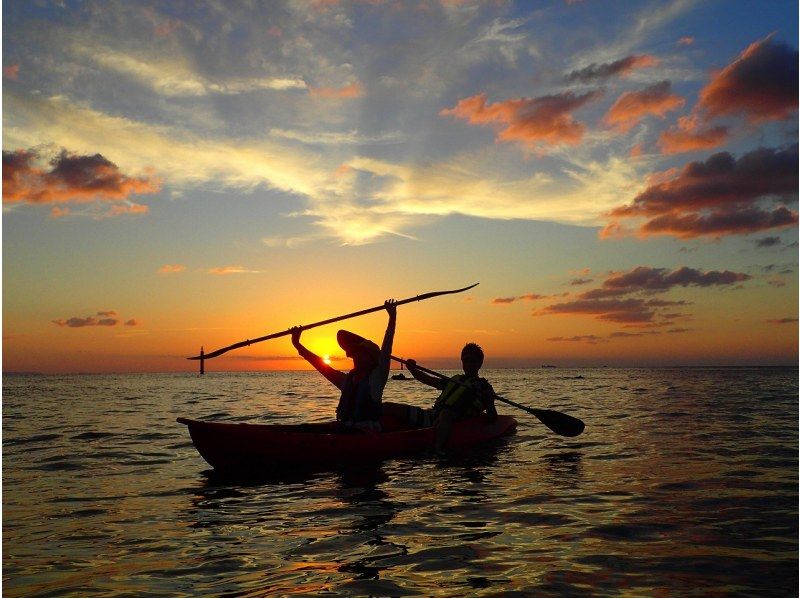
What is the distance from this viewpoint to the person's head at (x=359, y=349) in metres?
10.5

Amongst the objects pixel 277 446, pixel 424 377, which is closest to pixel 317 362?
pixel 277 446

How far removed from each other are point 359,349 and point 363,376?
53cm

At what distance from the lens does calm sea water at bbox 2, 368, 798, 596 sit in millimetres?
5273

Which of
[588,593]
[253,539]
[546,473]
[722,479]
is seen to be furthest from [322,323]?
[588,593]

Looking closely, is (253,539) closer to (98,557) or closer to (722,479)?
(98,557)

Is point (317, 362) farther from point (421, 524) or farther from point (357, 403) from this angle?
point (421, 524)

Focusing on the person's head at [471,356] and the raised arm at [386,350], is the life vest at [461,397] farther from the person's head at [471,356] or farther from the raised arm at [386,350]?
the raised arm at [386,350]

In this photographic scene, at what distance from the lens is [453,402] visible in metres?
12.9

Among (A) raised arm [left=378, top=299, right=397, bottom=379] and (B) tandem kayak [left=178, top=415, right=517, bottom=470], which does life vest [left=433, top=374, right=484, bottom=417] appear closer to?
(B) tandem kayak [left=178, top=415, right=517, bottom=470]

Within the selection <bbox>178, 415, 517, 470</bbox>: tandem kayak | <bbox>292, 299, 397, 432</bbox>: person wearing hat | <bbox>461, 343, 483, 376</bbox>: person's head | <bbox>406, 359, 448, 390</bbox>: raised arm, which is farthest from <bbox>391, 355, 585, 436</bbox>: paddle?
<bbox>178, 415, 517, 470</bbox>: tandem kayak

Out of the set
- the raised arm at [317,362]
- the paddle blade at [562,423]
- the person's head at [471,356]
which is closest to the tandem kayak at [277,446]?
the raised arm at [317,362]

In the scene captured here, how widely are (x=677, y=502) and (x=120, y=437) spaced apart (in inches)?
532

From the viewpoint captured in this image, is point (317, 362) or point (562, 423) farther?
point (562, 423)

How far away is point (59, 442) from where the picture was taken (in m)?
15.3
